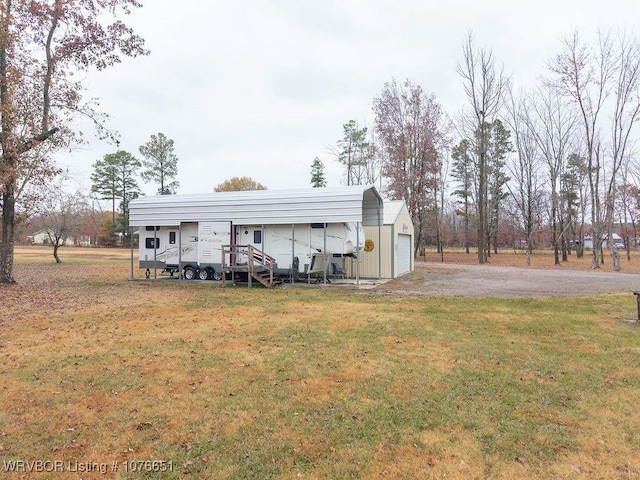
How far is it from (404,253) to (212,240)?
31.9 ft

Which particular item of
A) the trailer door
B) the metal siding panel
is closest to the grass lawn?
the trailer door

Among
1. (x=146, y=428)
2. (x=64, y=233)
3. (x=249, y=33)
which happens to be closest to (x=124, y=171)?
(x=64, y=233)

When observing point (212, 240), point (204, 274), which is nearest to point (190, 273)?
point (204, 274)

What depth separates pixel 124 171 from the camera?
55.8 m

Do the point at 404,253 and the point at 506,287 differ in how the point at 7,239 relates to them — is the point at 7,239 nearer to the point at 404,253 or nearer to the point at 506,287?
the point at 404,253

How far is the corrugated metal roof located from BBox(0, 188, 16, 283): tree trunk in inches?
164

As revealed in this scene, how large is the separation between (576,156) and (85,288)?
42093 millimetres

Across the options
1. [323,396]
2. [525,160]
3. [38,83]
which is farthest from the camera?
[525,160]

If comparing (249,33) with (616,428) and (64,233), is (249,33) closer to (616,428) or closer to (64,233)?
(616,428)

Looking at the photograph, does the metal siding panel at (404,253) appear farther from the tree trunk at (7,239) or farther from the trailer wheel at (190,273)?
the tree trunk at (7,239)

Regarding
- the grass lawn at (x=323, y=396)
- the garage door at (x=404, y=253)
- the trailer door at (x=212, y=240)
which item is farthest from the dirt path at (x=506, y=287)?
the trailer door at (x=212, y=240)

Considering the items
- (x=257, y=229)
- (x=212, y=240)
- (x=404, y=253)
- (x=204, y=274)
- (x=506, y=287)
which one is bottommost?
(x=506, y=287)

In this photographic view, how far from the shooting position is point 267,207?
15477 mm

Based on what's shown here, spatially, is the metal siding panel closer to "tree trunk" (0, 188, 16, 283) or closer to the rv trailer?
the rv trailer
